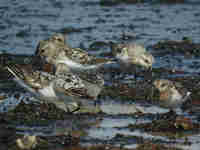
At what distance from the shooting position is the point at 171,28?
20281mm

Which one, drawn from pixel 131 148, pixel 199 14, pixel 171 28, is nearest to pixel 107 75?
pixel 131 148

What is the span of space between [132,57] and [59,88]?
13.4 feet

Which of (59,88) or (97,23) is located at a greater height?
(59,88)

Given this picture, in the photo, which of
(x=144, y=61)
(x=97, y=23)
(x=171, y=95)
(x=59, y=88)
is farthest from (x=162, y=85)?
(x=97, y=23)

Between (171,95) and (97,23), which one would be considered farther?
(97,23)

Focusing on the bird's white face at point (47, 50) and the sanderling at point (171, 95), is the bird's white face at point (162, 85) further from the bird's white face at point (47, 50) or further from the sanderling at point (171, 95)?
the bird's white face at point (47, 50)

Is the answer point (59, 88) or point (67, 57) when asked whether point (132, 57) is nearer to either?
point (67, 57)

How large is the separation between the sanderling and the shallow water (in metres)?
3.12

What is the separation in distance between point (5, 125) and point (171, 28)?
12.0m

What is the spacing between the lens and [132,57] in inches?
555

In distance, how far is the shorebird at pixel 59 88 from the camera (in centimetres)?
→ 988

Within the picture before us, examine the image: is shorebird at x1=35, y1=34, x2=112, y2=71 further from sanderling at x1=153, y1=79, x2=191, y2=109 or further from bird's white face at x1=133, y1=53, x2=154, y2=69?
sanderling at x1=153, y1=79, x2=191, y2=109

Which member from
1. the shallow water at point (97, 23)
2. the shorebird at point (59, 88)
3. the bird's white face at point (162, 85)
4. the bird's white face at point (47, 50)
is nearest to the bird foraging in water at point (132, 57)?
the shallow water at point (97, 23)

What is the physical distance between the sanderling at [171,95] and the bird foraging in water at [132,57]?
3459mm
